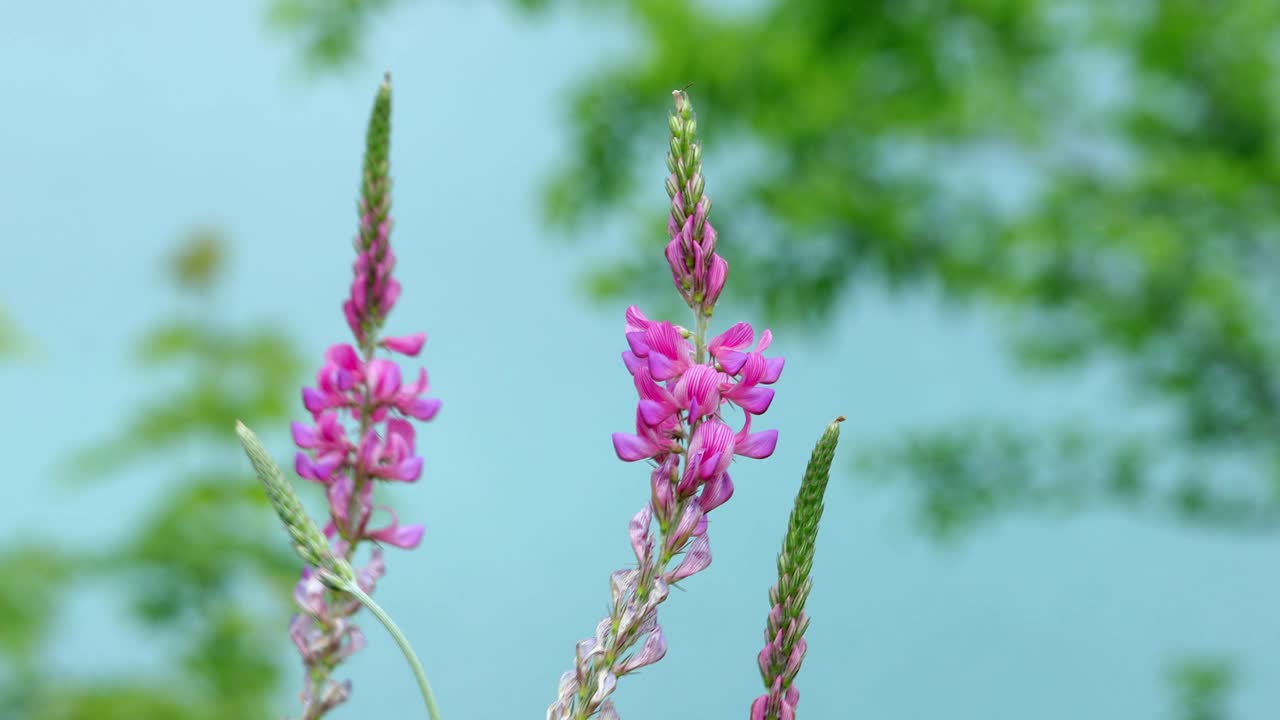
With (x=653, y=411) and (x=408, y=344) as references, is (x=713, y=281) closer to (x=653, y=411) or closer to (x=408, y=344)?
(x=653, y=411)

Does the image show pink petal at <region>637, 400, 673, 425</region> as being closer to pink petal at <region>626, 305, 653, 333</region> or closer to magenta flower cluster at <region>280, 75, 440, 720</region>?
pink petal at <region>626, 305, 653, 333</region>

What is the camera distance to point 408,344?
1202 millimetres

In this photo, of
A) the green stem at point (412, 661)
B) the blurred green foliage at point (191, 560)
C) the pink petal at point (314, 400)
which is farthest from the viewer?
the blurred green foliage at point (191, 560)

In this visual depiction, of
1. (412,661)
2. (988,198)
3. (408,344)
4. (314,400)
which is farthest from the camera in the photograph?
(988,198)

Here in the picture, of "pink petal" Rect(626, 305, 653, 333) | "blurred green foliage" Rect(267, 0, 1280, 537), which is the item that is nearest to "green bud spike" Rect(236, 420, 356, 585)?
"pink petal" Rect(626, 305, 653, 333)

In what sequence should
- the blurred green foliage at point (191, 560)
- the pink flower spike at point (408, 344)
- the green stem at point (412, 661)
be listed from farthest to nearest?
the blurred green foliage at point (191, 560), the pink flower spike at point (408, 344), the green stem at point (412, 661)

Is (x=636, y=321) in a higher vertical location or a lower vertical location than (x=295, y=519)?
higher

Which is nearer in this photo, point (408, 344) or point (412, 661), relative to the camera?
point (412, 661)

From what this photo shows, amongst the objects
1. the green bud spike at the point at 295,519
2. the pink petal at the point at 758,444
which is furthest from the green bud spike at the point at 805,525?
the green bud spike at the point at 295,519

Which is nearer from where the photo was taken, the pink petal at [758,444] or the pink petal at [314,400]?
the pink petal at [758,444]

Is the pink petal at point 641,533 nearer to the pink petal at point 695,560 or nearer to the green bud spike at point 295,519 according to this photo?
the pink petal at point 695,560

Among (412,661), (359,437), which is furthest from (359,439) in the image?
(412,661)

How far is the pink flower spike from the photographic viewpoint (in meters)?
1.19

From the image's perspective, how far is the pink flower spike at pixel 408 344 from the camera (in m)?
1.19
